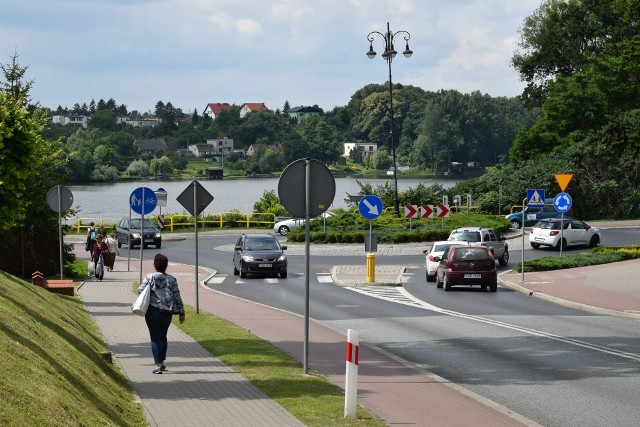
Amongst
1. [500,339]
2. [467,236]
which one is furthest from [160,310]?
[467,236]

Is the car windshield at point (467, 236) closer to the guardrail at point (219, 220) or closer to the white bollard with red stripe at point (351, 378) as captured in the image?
the guardrail at point (219, 220)

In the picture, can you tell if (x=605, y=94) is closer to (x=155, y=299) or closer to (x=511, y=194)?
(x=511, y=194)

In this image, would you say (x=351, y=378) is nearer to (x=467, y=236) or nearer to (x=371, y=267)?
(x=371, y=267)

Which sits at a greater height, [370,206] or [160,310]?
[370,206]

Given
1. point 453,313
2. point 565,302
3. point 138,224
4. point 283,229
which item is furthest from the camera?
point 283,229

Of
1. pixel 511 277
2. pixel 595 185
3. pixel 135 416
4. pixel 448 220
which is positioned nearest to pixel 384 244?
pixel 448 220

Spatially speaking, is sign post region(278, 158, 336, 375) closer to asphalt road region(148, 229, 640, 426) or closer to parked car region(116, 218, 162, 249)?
asphalt road region(148, 229, 640, 426)

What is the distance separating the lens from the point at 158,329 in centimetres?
1455

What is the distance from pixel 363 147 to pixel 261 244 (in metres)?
150

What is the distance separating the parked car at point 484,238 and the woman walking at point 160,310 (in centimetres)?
2724

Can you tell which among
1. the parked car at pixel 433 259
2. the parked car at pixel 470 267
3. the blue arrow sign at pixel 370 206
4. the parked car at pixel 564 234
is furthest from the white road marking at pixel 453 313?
the parked car at pixel 564 234

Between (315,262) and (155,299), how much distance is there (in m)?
30.4

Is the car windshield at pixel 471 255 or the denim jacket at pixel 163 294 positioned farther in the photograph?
the car windshield at pixel 471 255

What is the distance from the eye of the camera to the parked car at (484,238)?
41188 millimetres
